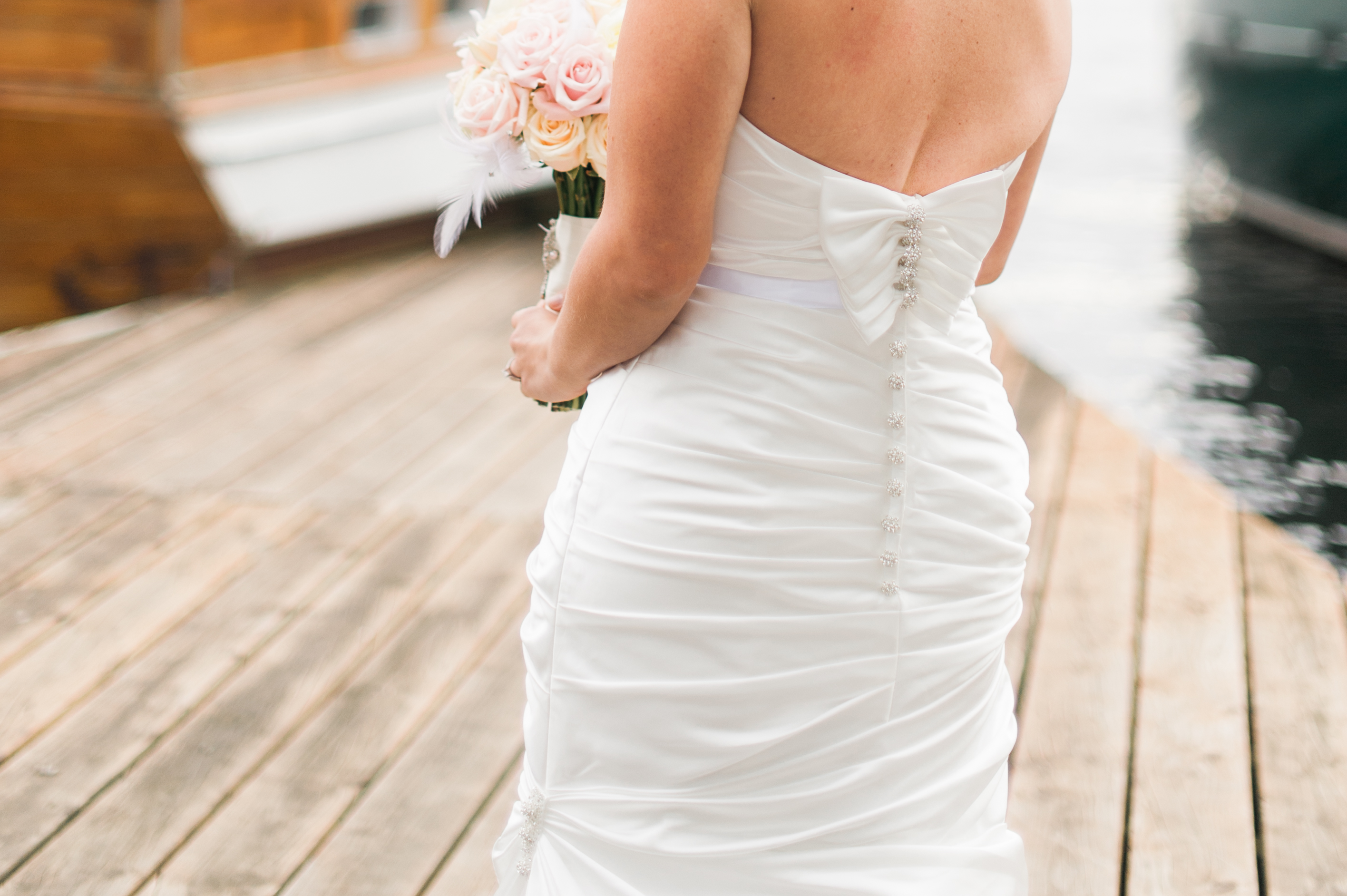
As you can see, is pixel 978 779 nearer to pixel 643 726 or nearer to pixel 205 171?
pixel 643 726

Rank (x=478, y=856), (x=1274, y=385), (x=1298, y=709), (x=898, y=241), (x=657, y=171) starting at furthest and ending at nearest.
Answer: (x=1274, y=385) < (x=1298, y=709) < (x=478, y=856) < (x=898, y=241) < (x=657, y=171)

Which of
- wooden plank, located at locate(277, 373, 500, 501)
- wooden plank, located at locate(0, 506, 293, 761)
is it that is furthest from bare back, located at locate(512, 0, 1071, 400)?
wooden plank, located at locate(277, 373, 500, 501)

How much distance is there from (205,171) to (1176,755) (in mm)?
4565

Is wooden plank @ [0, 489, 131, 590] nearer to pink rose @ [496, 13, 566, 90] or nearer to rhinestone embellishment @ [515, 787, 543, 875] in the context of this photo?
rhinestone embellishment @ [515, 787, 543, 875]

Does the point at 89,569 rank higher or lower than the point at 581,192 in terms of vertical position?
lower

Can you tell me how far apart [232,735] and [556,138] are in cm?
148

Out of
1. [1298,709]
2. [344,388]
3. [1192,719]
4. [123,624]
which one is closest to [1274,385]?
[1298,709]

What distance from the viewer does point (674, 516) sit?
116cm

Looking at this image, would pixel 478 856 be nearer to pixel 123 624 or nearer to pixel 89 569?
pixel 123 624

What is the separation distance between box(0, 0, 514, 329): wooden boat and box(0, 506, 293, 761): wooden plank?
2440 millimetres

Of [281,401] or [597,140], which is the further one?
[281,401]

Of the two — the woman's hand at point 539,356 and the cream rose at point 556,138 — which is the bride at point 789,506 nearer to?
the woman's hand at point 539,356

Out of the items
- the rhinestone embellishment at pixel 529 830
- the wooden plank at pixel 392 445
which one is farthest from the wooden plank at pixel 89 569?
the rhinestone embellishment at pixel 529 830

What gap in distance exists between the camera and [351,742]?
2.16 metres
